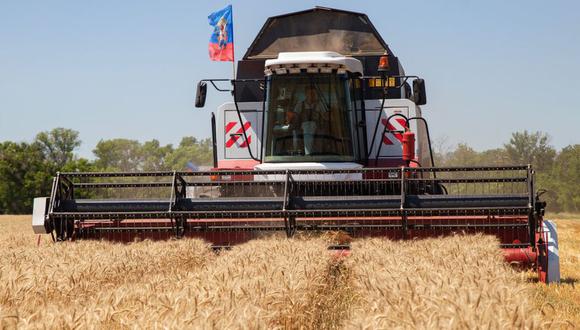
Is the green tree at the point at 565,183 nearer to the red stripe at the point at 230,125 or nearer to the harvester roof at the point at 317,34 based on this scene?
the harvester roof at the point at 317,34

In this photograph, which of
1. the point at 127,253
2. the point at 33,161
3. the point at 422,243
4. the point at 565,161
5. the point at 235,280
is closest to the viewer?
the point at 235,280

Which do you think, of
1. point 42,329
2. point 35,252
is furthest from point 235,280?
point 35,252

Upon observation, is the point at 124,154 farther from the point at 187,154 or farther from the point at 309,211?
the point at 309,211

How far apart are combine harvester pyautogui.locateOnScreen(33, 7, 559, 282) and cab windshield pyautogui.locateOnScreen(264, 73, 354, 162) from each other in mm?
14

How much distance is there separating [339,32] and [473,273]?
726 cm

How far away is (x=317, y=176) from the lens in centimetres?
917

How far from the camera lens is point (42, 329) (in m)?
3.11

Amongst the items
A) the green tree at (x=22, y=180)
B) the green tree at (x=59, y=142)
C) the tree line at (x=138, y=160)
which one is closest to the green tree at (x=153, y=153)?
the tree line at (x=138, y=160)

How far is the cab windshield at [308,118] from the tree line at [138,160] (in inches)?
281

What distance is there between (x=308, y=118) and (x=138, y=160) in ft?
420

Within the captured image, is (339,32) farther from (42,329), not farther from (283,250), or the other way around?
(42,329)

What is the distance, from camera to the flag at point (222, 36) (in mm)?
11914

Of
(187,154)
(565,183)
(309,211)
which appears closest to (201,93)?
(309,211)

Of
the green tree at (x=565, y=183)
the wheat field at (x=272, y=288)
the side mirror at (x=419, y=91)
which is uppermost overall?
the side mirror at (x=419, y=91)
